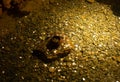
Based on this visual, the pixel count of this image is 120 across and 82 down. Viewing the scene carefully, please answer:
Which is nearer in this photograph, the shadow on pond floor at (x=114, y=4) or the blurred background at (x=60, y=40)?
the blurred background at (x=60, y=40)

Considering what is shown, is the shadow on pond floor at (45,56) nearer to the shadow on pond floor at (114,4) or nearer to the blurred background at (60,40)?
the blurred background at (60,40)

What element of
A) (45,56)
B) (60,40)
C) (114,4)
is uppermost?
(114,4)

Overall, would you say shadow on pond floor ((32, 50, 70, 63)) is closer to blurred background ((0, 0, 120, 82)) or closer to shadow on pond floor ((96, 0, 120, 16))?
blurred background ((0, 0, 120, 82))

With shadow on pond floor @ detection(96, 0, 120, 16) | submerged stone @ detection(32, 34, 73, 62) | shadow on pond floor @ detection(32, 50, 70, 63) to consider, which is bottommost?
shadow on pond floor @ detection(32, 50, 70, 63)

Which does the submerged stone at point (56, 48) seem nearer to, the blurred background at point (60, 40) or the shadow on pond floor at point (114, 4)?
the blurred background at point (60, 40)

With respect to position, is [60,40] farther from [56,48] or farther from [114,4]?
[114,4]

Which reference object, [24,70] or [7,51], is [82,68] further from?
[7,51]

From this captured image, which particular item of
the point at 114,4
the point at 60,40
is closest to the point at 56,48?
the point at 60,40

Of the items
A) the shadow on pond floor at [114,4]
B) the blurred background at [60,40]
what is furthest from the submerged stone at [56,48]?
the shadow on pond floor at [114,4]

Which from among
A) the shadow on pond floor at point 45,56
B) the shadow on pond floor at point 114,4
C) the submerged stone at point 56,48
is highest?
the shadow on pond floor at point 114,4

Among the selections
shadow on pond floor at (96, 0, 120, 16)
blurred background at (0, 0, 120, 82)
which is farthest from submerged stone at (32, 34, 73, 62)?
shadow on pond floor at (96, 0, 120, 16)

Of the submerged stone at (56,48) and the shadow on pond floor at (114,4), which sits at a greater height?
the shadow on pond floor at (114,4)
